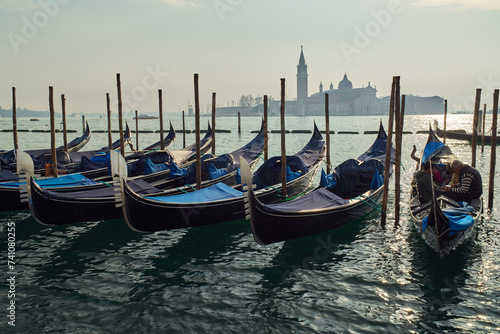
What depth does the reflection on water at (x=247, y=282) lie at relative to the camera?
4.69m

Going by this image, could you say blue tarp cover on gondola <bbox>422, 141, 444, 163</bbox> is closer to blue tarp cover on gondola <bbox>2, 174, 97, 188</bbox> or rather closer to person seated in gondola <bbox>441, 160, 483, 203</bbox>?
person seated in gondola <bbox>441, 160, 483, 203</bbox>

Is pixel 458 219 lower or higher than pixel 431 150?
lower

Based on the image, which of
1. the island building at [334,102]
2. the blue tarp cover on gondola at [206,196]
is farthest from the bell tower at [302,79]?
the blue tarp cover on gondola at [206,196]

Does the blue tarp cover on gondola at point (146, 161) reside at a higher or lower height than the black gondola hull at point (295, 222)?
higher

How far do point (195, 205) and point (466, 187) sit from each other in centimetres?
469

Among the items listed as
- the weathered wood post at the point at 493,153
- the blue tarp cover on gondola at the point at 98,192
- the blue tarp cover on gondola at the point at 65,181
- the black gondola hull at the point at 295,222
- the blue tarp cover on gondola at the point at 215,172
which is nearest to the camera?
the black gondola hull at the point at 295,222

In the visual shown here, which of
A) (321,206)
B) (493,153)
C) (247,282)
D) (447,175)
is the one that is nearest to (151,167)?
(321,206)

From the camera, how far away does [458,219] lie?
6117 millimetres

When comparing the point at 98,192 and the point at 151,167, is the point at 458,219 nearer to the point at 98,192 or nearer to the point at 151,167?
the point at 98,192

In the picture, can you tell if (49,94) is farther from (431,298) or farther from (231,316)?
(431,298)

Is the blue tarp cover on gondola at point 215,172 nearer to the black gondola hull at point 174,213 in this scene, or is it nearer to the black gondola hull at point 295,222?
the black gondola hull at point 174,213

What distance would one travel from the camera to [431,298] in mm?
5160

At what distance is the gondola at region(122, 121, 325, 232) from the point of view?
687 cm

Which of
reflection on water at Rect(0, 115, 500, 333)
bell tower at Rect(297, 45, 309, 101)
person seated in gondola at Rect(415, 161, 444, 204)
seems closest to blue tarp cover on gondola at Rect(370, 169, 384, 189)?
person seated in gondola at Rect(415, 161, 444, 204)
